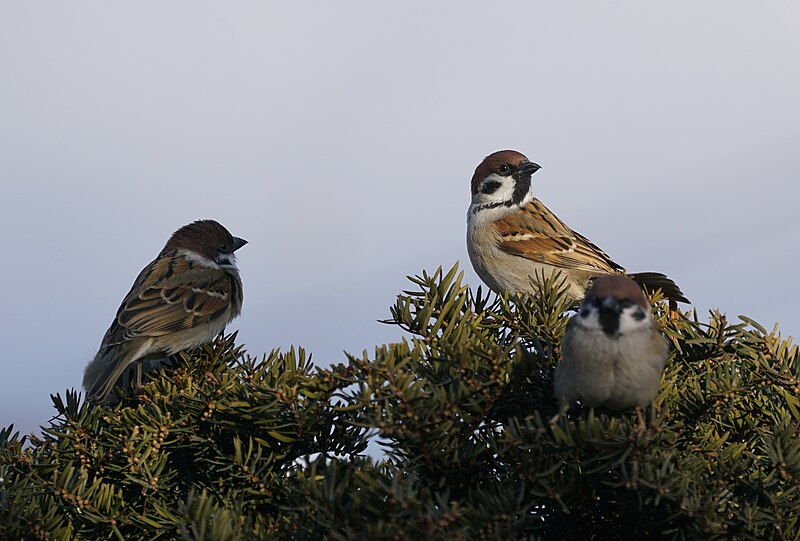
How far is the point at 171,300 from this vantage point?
18.3 feet

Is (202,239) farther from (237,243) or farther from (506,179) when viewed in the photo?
(506,179)

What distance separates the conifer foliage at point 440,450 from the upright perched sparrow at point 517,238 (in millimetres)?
3073

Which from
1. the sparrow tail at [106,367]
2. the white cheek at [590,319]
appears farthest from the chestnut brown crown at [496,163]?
the white cheek at [590,319]

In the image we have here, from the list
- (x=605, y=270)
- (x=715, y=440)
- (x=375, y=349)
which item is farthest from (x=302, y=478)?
(x=605, y=270)

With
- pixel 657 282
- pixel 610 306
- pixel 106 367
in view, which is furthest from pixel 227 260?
pixel 610 306

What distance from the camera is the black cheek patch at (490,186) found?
6.26 metres

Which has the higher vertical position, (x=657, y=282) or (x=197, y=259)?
(x=197, y=259)

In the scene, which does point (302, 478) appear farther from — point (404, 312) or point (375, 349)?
point (404, 312)

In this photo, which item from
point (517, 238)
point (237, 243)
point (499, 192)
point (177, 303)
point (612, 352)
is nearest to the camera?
point (612, 352)

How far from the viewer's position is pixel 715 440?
2.03 metres

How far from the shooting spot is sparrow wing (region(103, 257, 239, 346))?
518 cm

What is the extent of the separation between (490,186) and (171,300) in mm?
2432

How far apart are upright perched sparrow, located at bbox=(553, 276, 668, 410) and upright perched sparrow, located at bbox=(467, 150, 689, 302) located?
111 inches

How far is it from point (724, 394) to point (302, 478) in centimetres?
104
